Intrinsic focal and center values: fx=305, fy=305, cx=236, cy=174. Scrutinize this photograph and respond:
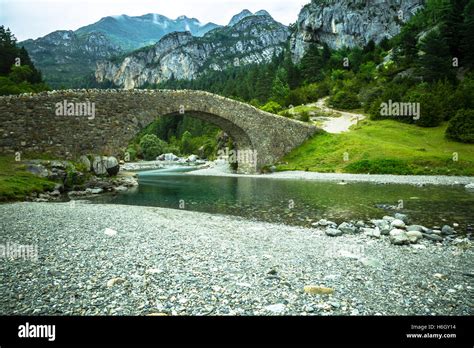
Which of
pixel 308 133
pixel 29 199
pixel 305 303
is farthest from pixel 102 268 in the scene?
pixel 308 133

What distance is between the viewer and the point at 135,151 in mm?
77250

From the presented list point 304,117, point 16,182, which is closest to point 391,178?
point 304,117

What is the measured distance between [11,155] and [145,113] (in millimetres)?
8990

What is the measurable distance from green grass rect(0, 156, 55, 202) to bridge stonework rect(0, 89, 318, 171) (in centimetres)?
195

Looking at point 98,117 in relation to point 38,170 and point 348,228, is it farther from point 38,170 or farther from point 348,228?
point 348,228

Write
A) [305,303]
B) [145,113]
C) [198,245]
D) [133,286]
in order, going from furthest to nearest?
1. [145,113]
2. [198,245]
3. [133,286]
4. [305,303]

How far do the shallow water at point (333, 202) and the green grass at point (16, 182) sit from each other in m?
2.94

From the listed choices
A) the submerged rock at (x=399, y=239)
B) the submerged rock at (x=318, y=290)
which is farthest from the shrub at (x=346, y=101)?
the submerged rock at (x=318, y=290)

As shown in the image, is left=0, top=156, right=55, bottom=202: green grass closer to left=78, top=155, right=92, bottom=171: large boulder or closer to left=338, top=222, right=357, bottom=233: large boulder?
left=78, top=155, right=92, bottom=171: large boulder

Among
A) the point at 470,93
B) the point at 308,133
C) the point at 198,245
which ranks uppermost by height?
the point at 470,93

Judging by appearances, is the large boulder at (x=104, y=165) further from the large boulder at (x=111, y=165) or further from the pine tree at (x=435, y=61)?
the pine tree at (x=435, y=61)

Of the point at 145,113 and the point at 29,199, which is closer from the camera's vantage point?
the point at 29,199

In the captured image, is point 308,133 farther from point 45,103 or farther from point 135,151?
point 135,151

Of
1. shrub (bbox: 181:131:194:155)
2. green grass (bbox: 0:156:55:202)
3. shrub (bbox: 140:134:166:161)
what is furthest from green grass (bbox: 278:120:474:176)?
shrub (bbox: 181:131:194:155)
